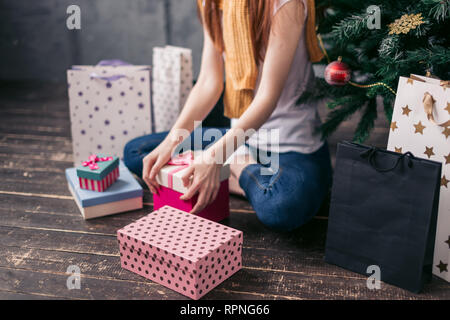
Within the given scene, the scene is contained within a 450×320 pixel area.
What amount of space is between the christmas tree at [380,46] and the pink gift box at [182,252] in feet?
1.70

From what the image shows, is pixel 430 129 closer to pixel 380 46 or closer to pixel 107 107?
pixel 380 46

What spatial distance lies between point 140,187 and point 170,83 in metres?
0.59

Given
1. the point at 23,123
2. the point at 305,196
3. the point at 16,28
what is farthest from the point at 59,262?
the point at 16,28

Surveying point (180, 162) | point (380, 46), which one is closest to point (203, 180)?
point (180, 162)

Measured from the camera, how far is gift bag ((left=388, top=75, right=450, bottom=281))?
3.48 ft

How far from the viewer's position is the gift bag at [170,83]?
1903 millimetres

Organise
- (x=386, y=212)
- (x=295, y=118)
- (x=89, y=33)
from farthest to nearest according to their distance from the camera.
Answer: (x=89, y=33), (x=295, y=118), (x=386, y=212)

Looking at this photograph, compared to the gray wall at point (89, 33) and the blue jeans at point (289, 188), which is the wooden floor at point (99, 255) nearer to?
the blue jeans at point (289, 188)

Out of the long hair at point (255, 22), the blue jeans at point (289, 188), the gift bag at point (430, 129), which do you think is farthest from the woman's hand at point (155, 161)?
the gift bag at point (430, 129)

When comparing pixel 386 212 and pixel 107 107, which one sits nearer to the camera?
pixel 386 212

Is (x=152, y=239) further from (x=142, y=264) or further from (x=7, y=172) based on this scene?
(x=7, y=172)

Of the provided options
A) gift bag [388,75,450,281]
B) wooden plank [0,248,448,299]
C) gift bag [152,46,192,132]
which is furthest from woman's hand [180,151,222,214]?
gift bag [152,46,192,132]

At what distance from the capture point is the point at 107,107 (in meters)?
1.79

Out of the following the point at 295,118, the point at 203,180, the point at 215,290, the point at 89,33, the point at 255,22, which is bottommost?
the point at 215,290
